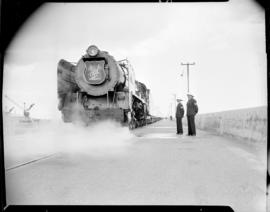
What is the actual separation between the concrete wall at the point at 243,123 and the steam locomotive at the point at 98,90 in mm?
538

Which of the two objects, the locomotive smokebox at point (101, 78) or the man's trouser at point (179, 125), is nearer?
the man's trouser at point (179, 125)

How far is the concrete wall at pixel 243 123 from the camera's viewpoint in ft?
7.88

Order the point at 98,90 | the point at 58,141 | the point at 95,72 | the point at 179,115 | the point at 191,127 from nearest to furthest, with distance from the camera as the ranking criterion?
the point at 58,141 < the point at 179,115 < the point at 191,127 < the point at 98,90 < the point at 95,72

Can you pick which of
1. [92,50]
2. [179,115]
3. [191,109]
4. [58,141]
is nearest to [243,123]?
[179,115]

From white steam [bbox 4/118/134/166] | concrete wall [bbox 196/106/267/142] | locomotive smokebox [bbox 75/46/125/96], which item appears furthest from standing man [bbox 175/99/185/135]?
locomotive smokebox [bbox 75/46/125/96]

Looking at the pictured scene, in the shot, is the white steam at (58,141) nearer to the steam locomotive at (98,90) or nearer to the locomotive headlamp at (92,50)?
the steam locomotive at (98,90)

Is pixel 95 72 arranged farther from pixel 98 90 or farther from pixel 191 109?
pixel 191 109

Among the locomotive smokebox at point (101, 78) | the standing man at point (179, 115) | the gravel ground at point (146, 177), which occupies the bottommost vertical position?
the gravel ground at point (146, 177)

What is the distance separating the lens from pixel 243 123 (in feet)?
12.9

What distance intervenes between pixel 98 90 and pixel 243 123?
5.49 feet

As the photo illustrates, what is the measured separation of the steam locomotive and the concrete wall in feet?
1.77

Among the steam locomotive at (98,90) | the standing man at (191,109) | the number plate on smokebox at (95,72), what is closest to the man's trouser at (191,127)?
the standing man at (191,109)

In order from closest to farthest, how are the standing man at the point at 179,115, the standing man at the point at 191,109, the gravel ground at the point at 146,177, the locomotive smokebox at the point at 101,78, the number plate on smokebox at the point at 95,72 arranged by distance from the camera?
1. the gravel ground at the point at 146,177
2. the standing man at the point at 191,109
3. the standing man at the point at 179,115
4. the locomotive smokebox at the point at 101,78
5. the number plate on smokebox at the point at 95,72

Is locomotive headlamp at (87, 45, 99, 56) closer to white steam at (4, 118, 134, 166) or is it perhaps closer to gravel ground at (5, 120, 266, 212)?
white steam at (4, 118, 134, 166)
